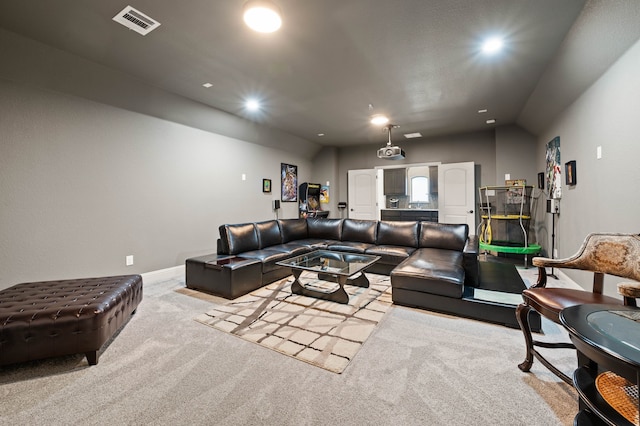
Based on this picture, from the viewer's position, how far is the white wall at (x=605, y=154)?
87.4 inches

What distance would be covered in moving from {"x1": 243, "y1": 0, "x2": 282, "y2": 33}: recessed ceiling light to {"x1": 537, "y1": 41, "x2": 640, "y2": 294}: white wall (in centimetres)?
292

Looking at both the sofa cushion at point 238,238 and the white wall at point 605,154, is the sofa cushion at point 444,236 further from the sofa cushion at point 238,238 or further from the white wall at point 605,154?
the sofa cushion at point 238,238

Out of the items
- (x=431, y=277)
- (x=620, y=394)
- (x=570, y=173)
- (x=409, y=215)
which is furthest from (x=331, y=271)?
(x=409, y=215)

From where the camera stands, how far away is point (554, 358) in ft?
6.23

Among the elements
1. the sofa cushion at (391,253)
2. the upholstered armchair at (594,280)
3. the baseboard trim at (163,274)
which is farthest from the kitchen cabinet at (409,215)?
the baseboard trim at (163,274)

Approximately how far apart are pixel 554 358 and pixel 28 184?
514 centimetres

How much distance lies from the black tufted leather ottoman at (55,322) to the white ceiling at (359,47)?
240 centimetres

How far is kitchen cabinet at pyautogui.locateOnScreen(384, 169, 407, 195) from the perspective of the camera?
8.46 m

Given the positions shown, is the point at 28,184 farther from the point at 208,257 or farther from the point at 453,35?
the point at 453,35

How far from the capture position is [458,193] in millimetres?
6332

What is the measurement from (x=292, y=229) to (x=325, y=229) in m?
A: 0.67

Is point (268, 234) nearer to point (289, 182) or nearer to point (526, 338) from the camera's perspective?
point (289, 182)

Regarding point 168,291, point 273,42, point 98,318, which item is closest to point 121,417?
point 98,318

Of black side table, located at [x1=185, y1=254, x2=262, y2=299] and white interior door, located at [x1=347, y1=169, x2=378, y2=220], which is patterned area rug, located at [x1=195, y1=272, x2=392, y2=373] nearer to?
black side table, located at [x1=185, y1=254, x2=262, y2=299]
